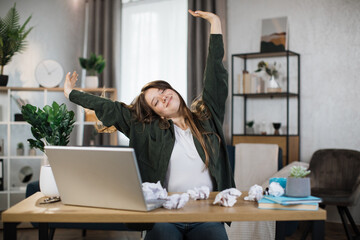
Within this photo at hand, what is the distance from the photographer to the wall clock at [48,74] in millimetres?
4938

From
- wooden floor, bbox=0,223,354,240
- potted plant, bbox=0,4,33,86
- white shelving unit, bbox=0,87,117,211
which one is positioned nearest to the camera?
wooden floor, bbox=0,223,354,240

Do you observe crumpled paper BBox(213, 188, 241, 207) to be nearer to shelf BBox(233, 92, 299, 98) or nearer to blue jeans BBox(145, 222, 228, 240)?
blue jeans BBox(145, 222, 228, 240)

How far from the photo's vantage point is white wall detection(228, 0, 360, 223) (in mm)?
4523

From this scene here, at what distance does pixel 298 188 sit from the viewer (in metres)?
1.52

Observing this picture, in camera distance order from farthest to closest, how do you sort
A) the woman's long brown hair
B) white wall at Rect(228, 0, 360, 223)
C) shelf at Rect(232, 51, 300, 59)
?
shelf at Rect(232, 51, 300, 59) < white wall at Rect(228, 0, 360, 223) < the woman's long brown hair

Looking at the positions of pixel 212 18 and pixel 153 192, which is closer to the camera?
pixel 153 192

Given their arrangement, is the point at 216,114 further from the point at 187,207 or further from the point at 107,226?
the point at 107,226

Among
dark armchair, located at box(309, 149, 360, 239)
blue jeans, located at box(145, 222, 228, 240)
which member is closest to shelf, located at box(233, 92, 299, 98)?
dark armchair, located at box(309, 149, 360, 239)

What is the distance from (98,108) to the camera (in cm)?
203

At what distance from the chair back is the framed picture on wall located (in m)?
1.18

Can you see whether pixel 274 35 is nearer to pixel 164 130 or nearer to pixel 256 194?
pixel 164 130

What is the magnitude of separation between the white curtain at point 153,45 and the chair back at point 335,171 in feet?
5.83

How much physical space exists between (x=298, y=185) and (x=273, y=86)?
3173 mm

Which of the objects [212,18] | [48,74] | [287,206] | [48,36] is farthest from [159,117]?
[48,36]
